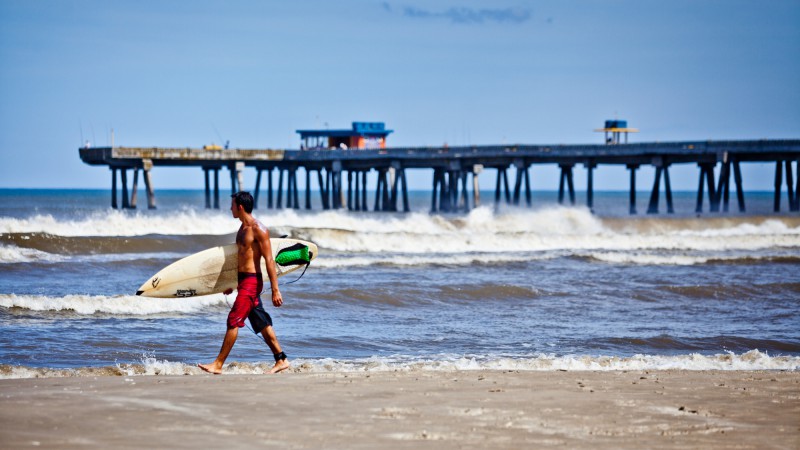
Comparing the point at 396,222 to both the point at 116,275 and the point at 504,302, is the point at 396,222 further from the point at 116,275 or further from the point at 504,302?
the point at 504,302

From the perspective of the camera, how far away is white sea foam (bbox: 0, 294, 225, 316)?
Result: 45.2ft

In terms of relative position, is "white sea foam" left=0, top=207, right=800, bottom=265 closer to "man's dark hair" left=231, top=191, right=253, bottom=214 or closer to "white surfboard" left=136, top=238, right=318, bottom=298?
"white surfboard" left=136, top=238, right=318, bottom=298

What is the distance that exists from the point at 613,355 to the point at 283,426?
5715 millimetres

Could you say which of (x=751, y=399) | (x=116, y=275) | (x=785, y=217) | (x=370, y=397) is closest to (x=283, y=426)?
(x=370, y=397)

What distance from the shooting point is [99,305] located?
14.1 m

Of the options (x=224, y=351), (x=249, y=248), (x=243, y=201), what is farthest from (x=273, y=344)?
(x=243, y=201)

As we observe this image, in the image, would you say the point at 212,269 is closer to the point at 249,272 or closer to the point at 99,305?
the point at 249,272

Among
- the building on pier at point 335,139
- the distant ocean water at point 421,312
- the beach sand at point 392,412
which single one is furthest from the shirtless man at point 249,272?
the building on pier at point 335,139

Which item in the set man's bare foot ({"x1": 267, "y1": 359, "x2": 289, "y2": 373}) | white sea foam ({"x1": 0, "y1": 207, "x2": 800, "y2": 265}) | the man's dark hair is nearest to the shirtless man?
the man's dark hair

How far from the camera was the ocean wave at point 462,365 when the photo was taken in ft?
29.8

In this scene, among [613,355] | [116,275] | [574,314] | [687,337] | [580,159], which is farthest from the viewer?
[580,159]

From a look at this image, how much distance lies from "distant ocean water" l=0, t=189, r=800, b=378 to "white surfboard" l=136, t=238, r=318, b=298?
27.8 inches

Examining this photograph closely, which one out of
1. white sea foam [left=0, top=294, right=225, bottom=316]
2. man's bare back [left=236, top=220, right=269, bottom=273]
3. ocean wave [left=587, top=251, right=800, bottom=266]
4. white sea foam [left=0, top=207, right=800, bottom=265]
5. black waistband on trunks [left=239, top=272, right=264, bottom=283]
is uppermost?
man's bare back [left=236, top=220, right=269, bottom=273]

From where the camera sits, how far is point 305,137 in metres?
59.2
